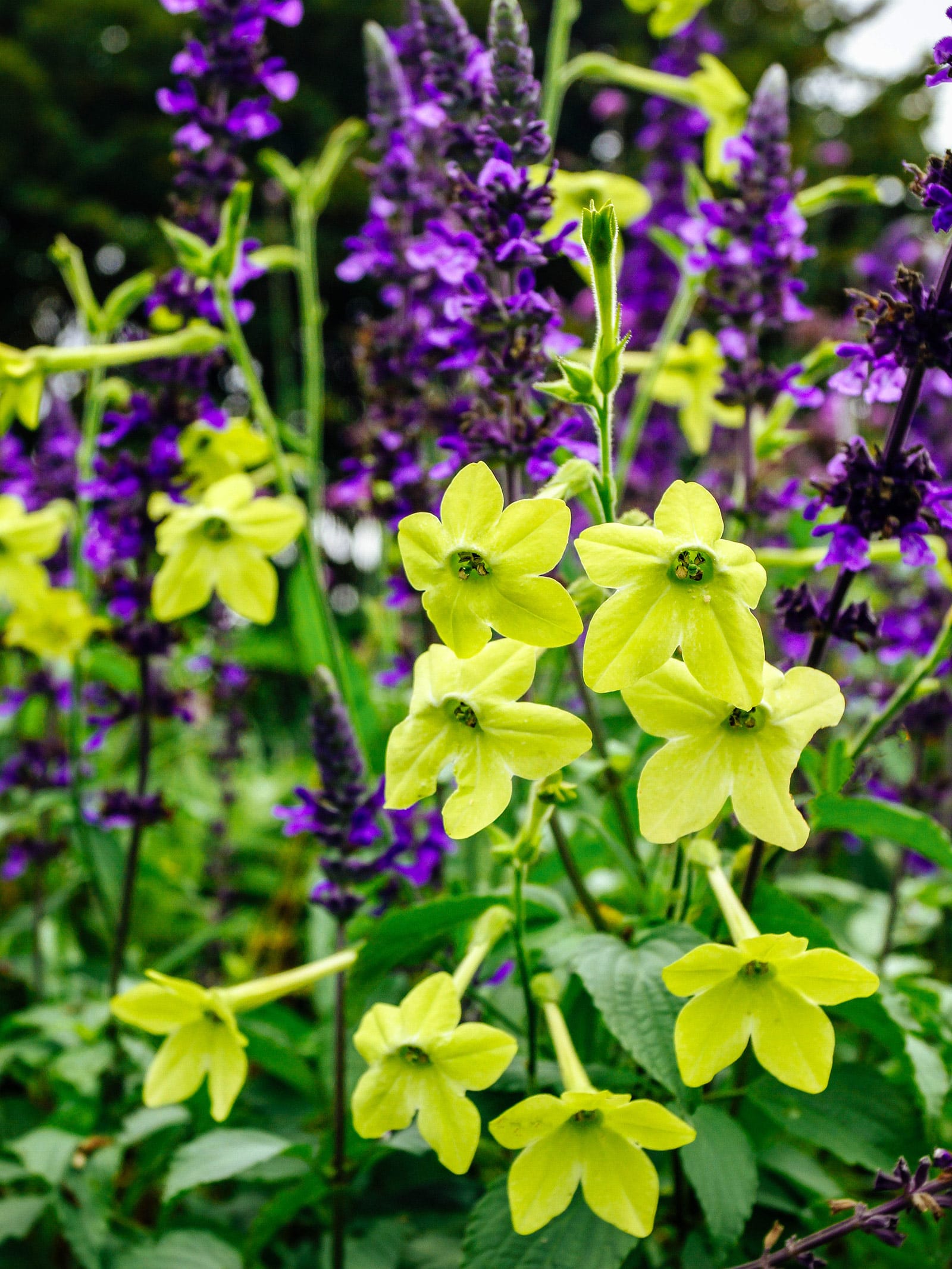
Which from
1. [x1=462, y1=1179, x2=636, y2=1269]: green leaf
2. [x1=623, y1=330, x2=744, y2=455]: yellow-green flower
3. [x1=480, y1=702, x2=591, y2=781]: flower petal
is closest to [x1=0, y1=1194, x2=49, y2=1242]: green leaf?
[x1=462, y1=1179, x2=636, y2=1269]: green leaf

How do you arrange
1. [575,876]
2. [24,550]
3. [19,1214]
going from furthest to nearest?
[24,550] < [19,1214] < [575,876]

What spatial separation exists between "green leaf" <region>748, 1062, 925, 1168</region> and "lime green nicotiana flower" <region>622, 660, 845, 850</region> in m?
0.66

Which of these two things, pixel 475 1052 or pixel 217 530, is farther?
pixel 217 530

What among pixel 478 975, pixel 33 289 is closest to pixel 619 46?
pixel 33 289

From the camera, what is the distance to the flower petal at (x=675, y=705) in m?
1.08

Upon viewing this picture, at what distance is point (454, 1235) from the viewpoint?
171 cm

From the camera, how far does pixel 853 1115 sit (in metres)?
1.49

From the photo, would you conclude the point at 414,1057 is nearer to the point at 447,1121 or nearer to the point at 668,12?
the point at 447,1121

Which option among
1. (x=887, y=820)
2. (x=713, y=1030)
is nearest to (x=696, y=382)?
(x=887, y=820)

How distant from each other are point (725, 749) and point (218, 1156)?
3.66 ft

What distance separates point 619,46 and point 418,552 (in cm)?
1517

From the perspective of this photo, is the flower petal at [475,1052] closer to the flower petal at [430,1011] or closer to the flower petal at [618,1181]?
the flower petal at [430,1011]

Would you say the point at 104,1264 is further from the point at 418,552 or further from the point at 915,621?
the point at 915,621

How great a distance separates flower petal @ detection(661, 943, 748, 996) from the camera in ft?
3.45
